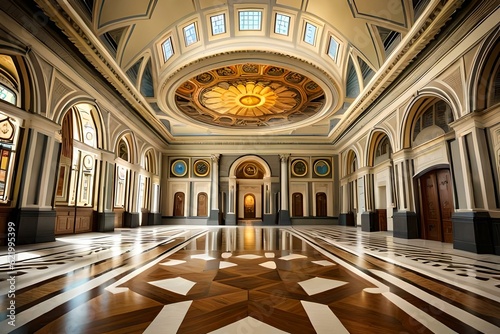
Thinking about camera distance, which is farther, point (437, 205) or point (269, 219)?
point (269, 219)

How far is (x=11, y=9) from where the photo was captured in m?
5.38

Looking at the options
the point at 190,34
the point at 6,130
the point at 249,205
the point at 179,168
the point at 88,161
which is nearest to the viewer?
the point at 6,130

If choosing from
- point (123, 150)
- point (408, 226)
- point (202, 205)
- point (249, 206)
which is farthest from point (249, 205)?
point (408, 226)

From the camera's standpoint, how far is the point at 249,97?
1350 centimetres

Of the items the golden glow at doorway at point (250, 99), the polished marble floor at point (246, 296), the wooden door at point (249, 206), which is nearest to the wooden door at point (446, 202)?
the polished marble floor at point (246, 296)

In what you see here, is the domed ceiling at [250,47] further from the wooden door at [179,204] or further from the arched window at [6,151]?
the wooden door at [179,204]

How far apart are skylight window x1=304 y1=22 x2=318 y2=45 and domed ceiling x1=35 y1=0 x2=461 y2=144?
4 cm

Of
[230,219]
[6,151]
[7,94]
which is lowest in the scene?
[230,219]

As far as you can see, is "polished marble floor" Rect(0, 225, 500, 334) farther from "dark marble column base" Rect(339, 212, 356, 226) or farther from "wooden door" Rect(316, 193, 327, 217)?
"wooden door" Rect(316, 193, 327, 217)

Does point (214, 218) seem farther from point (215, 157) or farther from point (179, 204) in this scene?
point (215, 157)

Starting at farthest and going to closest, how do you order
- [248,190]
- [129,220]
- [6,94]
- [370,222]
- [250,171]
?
[248,190], [250,171], [129,220], [370,222], [6,94]

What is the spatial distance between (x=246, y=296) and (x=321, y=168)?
16788 millimetres

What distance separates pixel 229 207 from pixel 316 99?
Answer: 30.4ft

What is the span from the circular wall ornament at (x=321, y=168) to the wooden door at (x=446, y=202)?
33.9ft
